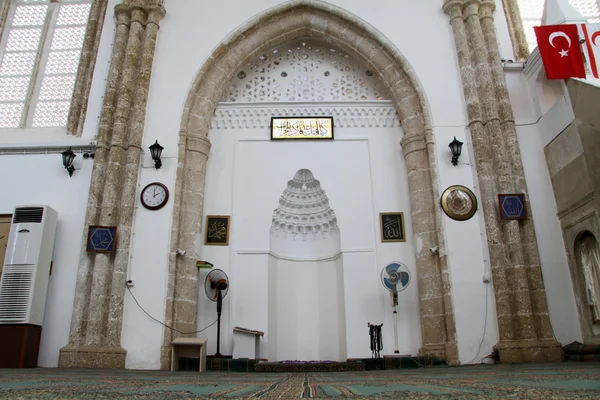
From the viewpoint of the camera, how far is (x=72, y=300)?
6.48 m

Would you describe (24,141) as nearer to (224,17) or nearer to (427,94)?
(224,17)

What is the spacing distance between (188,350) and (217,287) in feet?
3.28

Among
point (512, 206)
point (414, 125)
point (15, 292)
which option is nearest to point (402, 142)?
point (414, 125)

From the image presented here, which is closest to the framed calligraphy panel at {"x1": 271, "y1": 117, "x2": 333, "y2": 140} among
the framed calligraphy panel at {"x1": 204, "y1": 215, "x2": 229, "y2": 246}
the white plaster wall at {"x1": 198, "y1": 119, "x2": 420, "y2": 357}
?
the white plaster wall at {"x1": 198, "y1": 119, "x2": 420, "y2": 357}

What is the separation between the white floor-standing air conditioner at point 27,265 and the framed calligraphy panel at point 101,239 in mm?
632

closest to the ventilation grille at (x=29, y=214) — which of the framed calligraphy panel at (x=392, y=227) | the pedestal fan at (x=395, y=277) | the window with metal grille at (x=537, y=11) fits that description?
the pedestal fan at (x=395, y=277)

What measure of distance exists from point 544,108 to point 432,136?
180cm

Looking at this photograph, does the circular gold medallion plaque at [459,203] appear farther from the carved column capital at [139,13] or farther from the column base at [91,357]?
the carved column capital at [139,13]

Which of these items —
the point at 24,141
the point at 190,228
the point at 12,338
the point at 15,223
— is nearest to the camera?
the point at 12,338

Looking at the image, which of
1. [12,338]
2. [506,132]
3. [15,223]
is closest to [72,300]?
[12,338]

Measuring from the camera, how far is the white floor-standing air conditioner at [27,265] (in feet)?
19.9

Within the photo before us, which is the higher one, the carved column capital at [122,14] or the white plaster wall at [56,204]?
the carved column capital at [122,14]

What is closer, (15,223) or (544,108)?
(15,223)

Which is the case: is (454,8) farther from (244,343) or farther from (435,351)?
(244,343)
